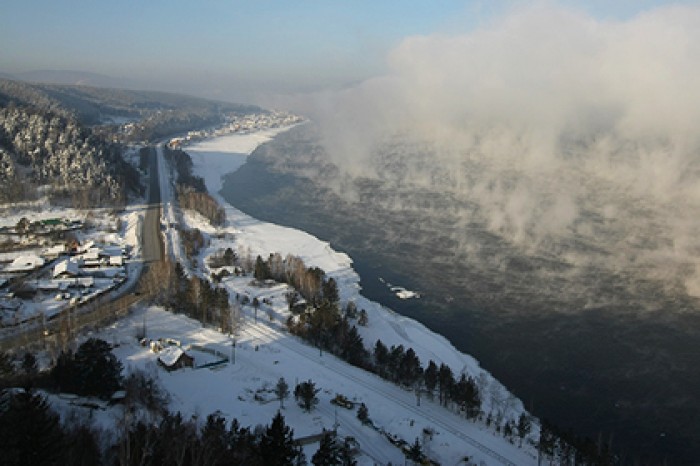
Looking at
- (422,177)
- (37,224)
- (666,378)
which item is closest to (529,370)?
(666,378)

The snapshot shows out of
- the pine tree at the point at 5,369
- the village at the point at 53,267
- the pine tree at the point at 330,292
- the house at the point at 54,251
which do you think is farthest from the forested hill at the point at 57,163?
the pine tree at the point at 5,369

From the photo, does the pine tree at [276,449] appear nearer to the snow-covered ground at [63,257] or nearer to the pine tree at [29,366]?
the pine tree at [29,366]

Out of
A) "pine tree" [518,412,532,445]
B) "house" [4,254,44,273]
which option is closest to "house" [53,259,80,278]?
"house" [4,254,44,273]

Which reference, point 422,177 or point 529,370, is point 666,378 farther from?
point 422,177

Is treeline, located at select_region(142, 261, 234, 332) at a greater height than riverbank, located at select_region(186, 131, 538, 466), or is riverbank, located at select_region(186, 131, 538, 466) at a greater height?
treeline, located at select_region(142, 261, 234, 332)

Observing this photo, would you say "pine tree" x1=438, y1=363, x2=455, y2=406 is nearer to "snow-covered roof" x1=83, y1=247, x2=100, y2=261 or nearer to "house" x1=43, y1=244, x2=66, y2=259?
"snow-covered roof" x1=83, y1=247, x2=100, y2=261

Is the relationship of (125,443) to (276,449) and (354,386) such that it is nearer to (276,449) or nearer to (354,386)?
(276,449)

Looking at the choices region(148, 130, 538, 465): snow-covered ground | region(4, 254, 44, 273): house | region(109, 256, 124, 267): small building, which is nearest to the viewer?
region(148, 130, 538, 465): snow-covered ground
